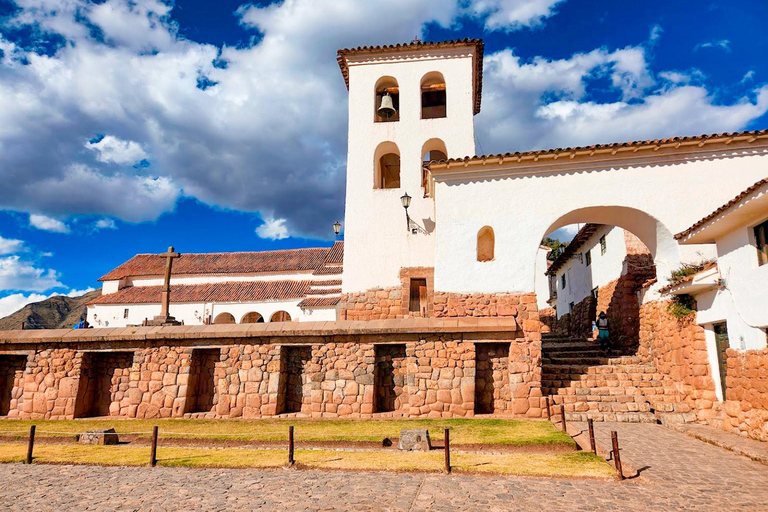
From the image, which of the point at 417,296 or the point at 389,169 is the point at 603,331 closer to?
the point at 417,296

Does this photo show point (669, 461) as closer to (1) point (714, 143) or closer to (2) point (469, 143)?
(1) point (714, 143)

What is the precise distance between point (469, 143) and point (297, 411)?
1082 centimetres

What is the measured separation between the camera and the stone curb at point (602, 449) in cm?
663

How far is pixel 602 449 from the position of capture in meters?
7.80

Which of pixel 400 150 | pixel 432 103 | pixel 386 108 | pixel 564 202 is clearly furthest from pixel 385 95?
pixel 564 202

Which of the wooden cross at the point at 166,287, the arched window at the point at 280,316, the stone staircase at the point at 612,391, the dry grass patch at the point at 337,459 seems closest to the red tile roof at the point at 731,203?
the stone staircase at the point at 612,391

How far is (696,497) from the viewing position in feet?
18.6

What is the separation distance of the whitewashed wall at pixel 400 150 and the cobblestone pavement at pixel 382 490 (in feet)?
32.7

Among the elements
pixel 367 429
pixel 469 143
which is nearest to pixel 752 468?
pixel 367 429

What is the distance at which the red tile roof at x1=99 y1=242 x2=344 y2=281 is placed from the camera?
115ft

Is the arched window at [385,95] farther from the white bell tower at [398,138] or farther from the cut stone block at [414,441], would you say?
the cut stone block at [414,441]

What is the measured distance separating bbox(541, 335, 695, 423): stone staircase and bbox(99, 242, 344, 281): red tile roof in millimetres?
22806

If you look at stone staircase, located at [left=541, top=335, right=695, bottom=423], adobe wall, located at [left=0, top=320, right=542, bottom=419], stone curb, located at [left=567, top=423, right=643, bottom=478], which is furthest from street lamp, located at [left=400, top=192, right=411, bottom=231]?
stone curb, located at [left=567, top=423, right=643, bottom=478]

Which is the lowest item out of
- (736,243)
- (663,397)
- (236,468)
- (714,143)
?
(236,468)
